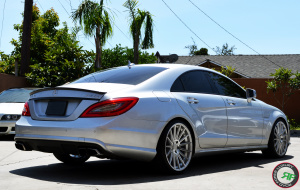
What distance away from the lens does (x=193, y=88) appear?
6.75 m

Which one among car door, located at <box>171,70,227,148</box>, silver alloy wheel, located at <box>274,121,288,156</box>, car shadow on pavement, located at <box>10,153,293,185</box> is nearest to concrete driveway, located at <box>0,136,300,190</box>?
car shadow on pavement, located at <box>10,153,293,185</box>

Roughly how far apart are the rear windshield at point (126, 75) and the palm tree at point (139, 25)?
18025 mm

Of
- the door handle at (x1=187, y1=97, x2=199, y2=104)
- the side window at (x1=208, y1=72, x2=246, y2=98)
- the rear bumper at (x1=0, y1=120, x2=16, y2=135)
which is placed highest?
the side window at (x1=208, y1=72, x2=246, y2=98)

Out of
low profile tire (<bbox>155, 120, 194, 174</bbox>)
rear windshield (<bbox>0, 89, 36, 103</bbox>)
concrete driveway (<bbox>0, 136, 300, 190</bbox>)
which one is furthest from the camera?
rear windshield (<bbox>0, 89, 36, 103</bbox>)

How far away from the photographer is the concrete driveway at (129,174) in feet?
17.8

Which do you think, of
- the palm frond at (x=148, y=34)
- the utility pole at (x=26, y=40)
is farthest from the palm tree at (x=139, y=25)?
the utility pole at (x=26, y=40)

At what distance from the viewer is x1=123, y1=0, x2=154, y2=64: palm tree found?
977 inches

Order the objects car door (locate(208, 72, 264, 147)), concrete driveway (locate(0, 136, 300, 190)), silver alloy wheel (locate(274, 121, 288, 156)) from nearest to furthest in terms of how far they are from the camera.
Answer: concrete driveway (locate(0, 136, 300, 190))
car door (locate(208, 72, 264, 147))
silver alloy wheel (locate(274, 121, 288, 156))

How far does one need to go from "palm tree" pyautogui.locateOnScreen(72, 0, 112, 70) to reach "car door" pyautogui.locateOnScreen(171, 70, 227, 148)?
46.2 feet

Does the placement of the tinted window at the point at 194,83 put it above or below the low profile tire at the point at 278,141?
above

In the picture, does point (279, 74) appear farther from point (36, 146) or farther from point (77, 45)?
point (36, 146)

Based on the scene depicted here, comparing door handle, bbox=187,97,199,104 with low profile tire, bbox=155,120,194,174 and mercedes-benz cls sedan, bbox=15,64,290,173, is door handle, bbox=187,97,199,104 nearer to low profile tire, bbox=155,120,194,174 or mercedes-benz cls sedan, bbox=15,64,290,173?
mercedes-benz cls sedan, bbox=15,64,290,173

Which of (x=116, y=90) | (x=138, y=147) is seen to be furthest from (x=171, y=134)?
(x=116, y=90)

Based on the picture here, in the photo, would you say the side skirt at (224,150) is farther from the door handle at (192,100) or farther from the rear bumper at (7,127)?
the rear bumper at (7,127)
